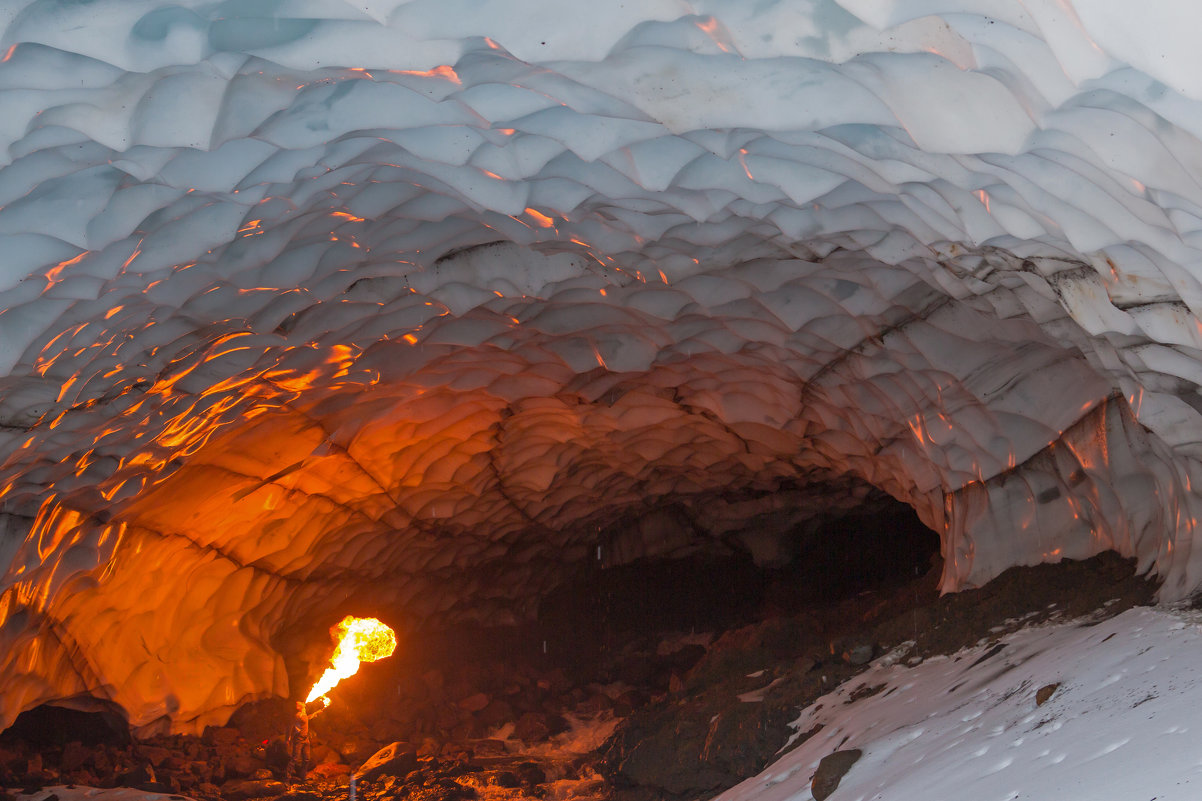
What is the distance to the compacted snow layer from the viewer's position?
347 centimetres

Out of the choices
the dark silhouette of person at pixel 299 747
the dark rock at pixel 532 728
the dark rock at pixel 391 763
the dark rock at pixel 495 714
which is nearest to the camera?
the dark rock at pixel 391 763

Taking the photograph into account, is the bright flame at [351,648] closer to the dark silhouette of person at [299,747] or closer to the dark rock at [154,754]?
the dark silhouette of person at [299,747]

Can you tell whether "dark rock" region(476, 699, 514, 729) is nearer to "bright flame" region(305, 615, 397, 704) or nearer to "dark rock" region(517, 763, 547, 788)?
"bright flame" region(305, 615, 397, 704)

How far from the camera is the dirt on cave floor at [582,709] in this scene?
7508mm

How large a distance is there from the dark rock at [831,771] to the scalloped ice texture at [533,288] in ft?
6.67

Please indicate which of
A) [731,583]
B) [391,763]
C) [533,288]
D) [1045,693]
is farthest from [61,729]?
[1045,693]

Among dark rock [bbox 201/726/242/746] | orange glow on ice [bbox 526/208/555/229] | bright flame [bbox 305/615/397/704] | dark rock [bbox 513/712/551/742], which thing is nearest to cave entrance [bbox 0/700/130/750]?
dark rock [bbox 201/726/242/746]

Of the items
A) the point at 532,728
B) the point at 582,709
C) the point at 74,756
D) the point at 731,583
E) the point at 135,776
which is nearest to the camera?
the point at 135,776

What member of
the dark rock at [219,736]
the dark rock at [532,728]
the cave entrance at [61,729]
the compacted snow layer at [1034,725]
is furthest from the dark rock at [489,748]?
the compacted snow layer at [1034,725]

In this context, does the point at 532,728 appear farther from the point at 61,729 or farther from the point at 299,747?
the point at 61,729

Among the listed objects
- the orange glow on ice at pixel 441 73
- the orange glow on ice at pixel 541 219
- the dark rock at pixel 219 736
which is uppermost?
the orange glow on ice at pixel 441 73

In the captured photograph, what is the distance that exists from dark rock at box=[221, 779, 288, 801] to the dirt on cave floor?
19mm

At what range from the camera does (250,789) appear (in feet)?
31.6

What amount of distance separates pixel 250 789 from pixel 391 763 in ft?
4.52
